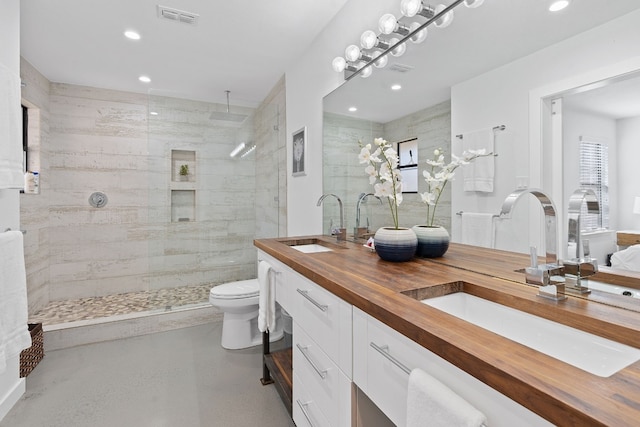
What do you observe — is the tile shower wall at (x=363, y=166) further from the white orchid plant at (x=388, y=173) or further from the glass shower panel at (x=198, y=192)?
the glass shower panel at (x=198, y=192)

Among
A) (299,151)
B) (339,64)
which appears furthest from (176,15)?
(299,151)

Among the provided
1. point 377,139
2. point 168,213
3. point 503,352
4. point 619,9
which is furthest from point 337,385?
point 168,213

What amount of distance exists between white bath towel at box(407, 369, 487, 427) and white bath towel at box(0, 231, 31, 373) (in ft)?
6.47

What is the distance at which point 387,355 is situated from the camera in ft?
2.64

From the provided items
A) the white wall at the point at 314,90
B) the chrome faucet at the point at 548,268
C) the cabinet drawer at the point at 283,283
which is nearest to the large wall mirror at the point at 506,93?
the chrome faucet at the point at 548,268

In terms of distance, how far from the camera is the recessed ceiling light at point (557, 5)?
1.00 m

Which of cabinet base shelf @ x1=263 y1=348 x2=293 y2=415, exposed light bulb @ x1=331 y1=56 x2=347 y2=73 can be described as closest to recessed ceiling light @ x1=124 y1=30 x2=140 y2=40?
exposed light bulb @ x1=331 y1=56 x2=347 y2=73

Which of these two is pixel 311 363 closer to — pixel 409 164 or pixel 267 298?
pixel 267 298

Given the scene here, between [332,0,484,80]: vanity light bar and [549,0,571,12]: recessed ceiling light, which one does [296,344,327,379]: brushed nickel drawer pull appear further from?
[332,0,484,80]: vanity light bar

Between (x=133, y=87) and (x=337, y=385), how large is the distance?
3.95 meters

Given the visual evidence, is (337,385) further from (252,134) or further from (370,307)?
(252,134)

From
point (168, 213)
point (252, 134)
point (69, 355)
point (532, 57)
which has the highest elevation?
point (252, 134)

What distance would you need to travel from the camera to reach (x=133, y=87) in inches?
145

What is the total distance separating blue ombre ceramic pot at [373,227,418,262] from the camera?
138cm
